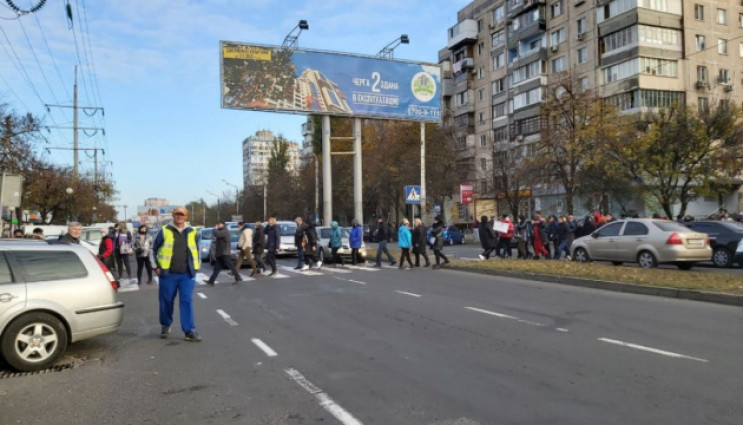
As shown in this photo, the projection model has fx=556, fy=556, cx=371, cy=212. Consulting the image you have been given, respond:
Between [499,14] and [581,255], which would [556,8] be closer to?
[499,14]

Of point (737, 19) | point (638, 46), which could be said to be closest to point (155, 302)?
point (638, 46)

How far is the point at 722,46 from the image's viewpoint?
47.1 m

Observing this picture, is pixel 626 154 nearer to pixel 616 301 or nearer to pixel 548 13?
pixel 616 301

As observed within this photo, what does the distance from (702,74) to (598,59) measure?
8370 millimetres

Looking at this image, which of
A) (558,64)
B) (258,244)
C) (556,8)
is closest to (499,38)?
(556,8)

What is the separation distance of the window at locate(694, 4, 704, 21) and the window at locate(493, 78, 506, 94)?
19.0 m

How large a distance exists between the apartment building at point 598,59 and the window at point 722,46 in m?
0.06

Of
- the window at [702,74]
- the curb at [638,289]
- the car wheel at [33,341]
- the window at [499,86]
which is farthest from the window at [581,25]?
the car wheel at [33,341]

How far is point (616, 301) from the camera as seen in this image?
10.6 m

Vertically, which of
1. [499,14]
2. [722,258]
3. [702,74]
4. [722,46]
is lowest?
[722,258]

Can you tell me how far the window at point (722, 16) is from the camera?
46656mm

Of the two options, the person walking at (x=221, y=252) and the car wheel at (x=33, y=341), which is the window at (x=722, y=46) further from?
the car wheel at (x=33, y=341)

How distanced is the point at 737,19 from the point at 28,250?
57.1 m

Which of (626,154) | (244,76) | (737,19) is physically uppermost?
(737,19)
